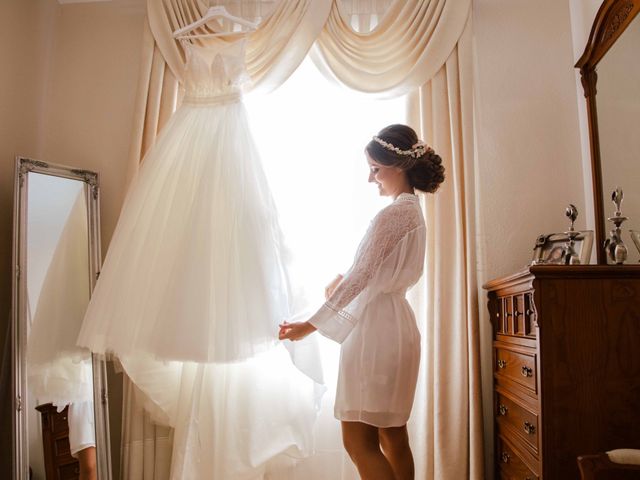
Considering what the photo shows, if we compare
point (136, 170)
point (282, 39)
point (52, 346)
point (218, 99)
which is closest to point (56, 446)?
point (52, 346)

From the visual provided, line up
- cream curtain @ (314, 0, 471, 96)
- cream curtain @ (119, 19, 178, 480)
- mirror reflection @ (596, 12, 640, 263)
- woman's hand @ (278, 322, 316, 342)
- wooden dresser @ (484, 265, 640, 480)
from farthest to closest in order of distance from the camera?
1. cream curtain @ (314, 0, 471, 96)
2. cream curtain @ (119, 19, 178, 480)
3. mirror reflection @ (596, 12, 640, 263)
4. woman's hand @ (278, 322, 316, 342)
5. wooden dresser @ (484, 265, 640, 480)

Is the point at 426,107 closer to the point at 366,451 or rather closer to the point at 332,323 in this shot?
the point at 332,323

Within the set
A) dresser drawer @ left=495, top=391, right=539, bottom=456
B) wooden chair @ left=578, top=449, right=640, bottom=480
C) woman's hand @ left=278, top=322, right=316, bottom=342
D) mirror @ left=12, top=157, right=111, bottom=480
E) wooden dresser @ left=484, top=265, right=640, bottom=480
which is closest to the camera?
wooden chair @ left=578, top=449, right=640, bottom=480

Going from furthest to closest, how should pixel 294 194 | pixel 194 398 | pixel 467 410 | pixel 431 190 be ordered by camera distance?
pixel 294 194 < pixel 467 410 < pixel 194 398 < pixel 431 190

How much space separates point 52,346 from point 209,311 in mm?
953

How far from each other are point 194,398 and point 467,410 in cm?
122

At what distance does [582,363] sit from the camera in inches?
66.2

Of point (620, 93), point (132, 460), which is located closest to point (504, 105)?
point (620, 93)

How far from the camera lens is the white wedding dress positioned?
210cm

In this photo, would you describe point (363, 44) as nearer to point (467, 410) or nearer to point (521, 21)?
point (521, 21)

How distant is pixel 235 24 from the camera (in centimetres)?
296

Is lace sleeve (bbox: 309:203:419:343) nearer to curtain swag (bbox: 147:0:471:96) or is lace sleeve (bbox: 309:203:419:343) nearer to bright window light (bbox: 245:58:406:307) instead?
bright window light (bbox: 245:58:406:307)

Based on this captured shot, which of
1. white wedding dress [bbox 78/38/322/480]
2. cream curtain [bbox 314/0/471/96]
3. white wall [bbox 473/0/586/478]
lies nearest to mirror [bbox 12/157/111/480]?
white wedding dress [bbox 78/38/322/480]

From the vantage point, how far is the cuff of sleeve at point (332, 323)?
6.17ft
